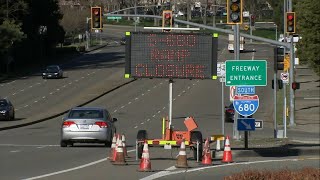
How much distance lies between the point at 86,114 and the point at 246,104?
22.4ft

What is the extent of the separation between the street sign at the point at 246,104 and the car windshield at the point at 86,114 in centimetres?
625

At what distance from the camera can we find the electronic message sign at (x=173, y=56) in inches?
1006

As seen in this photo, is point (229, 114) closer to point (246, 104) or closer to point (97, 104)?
point (97, 104)

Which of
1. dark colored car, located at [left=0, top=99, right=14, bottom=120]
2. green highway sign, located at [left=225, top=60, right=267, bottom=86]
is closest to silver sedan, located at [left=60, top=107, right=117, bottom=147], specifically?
green highway sign, located at [left=225, top=60, right=267, bottom=86]

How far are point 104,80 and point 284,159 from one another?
→ 58.9 metres

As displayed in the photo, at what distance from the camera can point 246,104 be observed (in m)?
26.2

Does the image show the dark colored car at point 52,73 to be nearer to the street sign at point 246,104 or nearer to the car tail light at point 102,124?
the car tail light at point 102,124

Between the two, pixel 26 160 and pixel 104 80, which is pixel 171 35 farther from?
pixel 104 80

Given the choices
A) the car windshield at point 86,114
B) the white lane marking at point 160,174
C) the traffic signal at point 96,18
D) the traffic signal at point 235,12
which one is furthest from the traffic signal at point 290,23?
the white lane marking at point 160,174

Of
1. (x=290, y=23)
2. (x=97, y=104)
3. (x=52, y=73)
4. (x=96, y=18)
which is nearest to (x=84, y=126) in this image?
(x=96, y=18)

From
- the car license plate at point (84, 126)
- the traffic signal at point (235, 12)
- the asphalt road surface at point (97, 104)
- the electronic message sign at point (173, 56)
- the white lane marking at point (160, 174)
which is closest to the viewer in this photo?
the white lane marking at point (160, 174)

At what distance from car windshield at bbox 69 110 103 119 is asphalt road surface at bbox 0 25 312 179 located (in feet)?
3.77

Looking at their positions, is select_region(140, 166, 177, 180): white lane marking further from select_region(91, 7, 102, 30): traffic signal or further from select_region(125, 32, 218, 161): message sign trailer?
select_region(91, 7, 102, 30): traffic signal

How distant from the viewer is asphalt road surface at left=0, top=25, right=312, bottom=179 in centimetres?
2245
